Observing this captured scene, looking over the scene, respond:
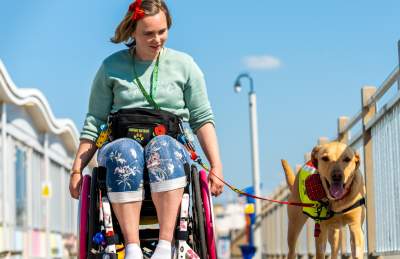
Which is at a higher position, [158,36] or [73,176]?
[158,36]

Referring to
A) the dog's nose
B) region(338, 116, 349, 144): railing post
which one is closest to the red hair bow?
the dog's nose

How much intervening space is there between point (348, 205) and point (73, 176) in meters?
2.15

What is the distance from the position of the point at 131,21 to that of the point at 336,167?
2091mm

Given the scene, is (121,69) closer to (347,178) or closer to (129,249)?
(129,249)

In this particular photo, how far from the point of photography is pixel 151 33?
16.0 ft

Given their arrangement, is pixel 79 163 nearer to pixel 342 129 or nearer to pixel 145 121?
pixel 145 121

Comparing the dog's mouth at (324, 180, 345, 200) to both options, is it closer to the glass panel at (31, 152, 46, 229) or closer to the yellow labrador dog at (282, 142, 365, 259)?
the yellow labrador dog at (282, 142, 365, 259)

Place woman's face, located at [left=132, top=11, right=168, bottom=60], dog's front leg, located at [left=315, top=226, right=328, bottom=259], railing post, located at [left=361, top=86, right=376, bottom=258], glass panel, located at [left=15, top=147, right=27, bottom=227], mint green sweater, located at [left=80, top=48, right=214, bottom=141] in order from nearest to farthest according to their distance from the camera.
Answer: woman's face, located at [left=132, top=11, right=168, bottom=60] < mint green sweater, located at [left=80, top=48, right=214, bottom=141] < dog's front leg, located at [left=315, top=226, right=328, bottom=259] < railing post, located at [left=361, top=86, right=376, bottom=258] < glass panel, located at [left=15, top=147, right=27, bottom=227]

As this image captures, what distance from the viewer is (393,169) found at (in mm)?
7281

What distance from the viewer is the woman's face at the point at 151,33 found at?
486cm

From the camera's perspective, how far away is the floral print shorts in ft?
15.0

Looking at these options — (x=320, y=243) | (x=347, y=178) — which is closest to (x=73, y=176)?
(x=347, y=178)

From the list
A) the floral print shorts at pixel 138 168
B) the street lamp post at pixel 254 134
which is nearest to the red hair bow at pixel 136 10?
the floral print shorts at pixel 138 168

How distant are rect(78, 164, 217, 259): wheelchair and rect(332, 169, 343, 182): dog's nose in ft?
5.54
